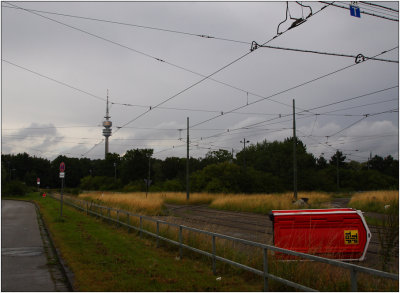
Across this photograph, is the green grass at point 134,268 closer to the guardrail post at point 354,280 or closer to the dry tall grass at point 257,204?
the guardrail post at point 354,280

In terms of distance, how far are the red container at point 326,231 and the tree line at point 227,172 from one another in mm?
35525

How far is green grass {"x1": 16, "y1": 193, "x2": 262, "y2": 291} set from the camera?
688cm

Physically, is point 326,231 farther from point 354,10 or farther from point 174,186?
A: point 174,186

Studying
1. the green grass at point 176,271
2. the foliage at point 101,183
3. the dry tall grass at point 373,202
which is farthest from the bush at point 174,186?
the green grass at point 176,271

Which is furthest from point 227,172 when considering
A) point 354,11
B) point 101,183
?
point 101,183

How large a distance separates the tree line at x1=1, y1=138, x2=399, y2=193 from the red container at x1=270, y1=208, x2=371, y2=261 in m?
35.5

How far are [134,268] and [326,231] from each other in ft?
14.0

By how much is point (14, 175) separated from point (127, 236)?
12647cm

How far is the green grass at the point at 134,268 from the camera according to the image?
22.6ft

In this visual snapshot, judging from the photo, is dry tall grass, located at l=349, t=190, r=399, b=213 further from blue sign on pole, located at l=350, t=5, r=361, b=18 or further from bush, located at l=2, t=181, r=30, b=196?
bush, located at l=2, t=181, r=30, b=196

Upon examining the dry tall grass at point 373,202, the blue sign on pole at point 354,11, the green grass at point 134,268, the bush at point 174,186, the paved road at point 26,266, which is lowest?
the paved road at point 26,266

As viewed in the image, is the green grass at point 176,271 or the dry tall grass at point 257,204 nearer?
the green grass at point 176,271

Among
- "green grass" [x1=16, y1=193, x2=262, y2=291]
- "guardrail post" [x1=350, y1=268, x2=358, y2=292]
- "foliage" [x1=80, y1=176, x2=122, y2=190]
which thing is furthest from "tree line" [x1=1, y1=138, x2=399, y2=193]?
"guardrail post" [x1=350, y1=268, x2=358, y2=292]

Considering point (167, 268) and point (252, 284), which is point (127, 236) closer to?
point (167, 268)
